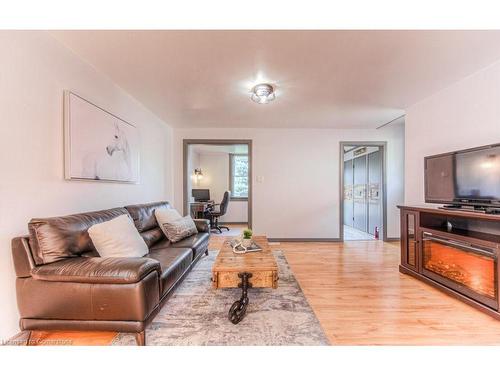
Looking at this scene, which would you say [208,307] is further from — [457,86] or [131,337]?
[457,86]

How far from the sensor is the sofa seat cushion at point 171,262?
1852mm

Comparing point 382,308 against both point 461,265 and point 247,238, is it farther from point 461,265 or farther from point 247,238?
point 247,238

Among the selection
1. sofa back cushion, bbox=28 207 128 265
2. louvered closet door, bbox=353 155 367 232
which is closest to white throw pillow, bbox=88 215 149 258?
sofa back cushion, bbox=28 207 128 265

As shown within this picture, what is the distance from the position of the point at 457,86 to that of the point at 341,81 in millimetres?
1280

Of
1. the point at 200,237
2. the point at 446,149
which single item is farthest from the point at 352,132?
the point at 200,237

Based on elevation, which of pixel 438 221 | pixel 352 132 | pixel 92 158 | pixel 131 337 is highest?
pixel 352 132

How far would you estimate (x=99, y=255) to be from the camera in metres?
1.82

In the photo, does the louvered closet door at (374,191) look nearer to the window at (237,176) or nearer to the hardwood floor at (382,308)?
the hardwood floor at (382,308)

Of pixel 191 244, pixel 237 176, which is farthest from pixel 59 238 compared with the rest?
pixel 237 176

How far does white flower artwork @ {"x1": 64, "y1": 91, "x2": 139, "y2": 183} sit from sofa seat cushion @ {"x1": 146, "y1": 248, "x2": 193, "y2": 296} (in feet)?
3.22

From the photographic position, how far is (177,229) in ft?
→ 9.50

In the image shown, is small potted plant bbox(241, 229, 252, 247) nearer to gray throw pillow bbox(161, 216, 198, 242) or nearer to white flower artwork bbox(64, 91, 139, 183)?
gray throw pillow bbox(161, 216, 198, 242)

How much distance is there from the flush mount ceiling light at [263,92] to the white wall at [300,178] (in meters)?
1.83

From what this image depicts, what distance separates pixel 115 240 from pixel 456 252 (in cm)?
311
